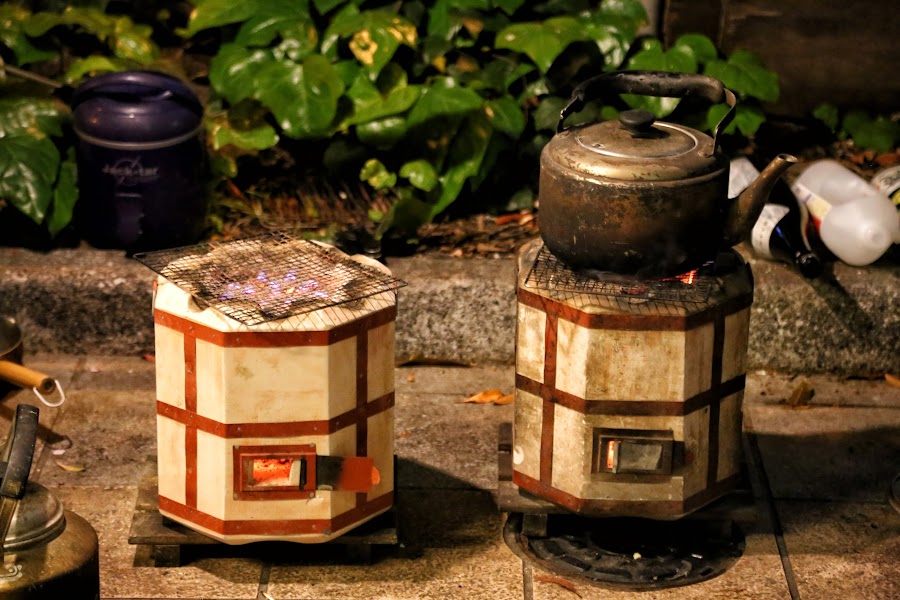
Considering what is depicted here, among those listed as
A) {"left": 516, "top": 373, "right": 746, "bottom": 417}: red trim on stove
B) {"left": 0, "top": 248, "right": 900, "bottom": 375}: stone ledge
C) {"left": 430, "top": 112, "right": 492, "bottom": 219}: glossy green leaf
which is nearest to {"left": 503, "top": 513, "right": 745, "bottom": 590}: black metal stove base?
{"left": 516, "top": 373, "right": 746, "bottom": 417}: red trim on stove

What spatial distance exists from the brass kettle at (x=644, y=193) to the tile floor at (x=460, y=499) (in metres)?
1.14

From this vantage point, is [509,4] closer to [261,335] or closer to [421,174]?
[421,174]

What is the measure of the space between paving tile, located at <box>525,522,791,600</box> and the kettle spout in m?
1.16

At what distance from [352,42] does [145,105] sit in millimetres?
1064

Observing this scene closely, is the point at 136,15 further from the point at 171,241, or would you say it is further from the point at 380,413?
the point at 380,413

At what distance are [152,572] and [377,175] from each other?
2446 millimetres

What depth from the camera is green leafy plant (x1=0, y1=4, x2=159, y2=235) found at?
5.81m

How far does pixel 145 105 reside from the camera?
5.74 m

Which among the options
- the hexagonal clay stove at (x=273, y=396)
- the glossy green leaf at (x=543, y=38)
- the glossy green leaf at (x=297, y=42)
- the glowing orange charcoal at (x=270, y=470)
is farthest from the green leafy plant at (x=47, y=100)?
the glowing orange charcoal at (x=270, y=470)

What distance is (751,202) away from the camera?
169 inches

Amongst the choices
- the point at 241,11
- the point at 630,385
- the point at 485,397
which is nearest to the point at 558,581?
the point at 630,385

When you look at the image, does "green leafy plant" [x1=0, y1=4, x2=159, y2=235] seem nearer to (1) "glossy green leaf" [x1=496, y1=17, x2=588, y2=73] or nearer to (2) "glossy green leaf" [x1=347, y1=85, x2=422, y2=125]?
(2) "glossy green leaf" [x1=347, y1=85, x2=422, y2=125]

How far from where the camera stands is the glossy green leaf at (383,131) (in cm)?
607

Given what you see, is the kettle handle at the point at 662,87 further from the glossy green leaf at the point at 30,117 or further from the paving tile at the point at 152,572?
the glossy green leaf at the point at 30,117
